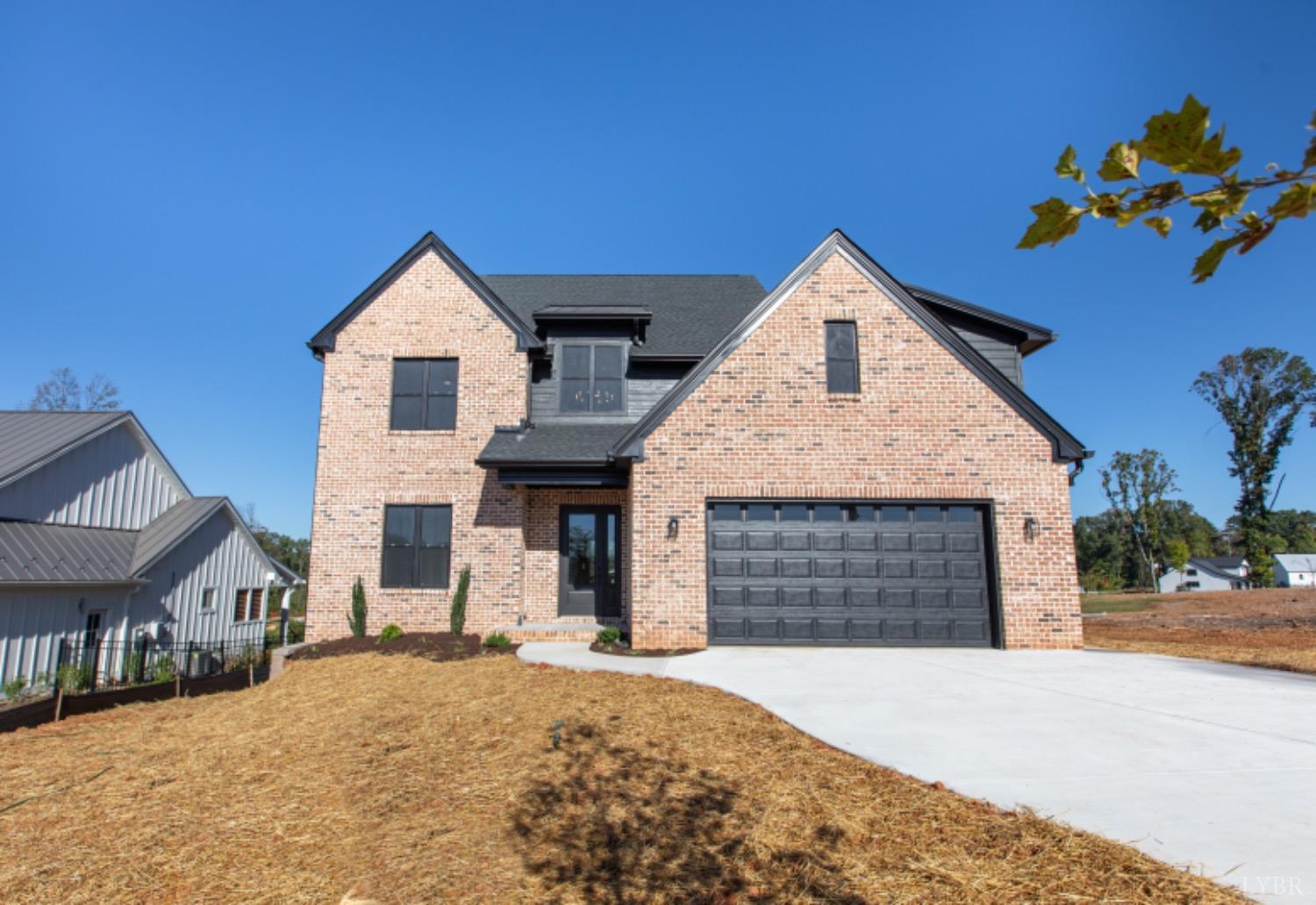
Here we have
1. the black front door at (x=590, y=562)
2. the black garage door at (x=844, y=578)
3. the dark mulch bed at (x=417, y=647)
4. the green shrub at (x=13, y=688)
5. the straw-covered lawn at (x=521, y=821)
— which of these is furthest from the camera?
the black front door at (x=590, y=562)

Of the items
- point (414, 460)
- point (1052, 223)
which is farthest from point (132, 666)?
point (1052, 223)

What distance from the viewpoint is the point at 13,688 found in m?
12.2

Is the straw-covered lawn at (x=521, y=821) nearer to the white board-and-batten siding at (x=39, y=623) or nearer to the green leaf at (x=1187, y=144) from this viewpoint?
the green leaf at (x=1187, y=144)

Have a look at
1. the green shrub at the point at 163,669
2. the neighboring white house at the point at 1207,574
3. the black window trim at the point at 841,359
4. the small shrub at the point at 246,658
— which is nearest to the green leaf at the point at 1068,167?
the black window trim at the point at 841,359

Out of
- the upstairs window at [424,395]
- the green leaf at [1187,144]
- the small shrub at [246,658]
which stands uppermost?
the upstairs window at [424,395]

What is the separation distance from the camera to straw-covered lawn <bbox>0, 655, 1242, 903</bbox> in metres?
3.35

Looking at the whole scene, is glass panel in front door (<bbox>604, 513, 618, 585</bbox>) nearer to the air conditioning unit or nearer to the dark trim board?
the dark trim board

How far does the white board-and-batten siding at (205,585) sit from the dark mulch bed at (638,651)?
43.2 feet

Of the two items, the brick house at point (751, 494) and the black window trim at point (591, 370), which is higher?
the black window trim at point (591, 370)

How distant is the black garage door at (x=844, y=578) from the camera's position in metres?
11.0

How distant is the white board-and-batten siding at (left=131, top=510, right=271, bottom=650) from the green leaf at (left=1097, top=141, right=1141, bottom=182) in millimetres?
20695

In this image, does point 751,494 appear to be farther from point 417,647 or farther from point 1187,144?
point 1187,144

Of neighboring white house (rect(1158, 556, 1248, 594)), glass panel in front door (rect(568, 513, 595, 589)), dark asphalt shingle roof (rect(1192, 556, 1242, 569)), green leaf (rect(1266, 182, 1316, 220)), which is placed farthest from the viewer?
dark asphalt shingle roof (rect(1192, 556, 1242, 569))

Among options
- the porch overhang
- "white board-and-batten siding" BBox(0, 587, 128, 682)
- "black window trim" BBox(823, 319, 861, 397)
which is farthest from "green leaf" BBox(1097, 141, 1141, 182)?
"white board-and-batten siding" BBox(0, 587, 128, 682)
